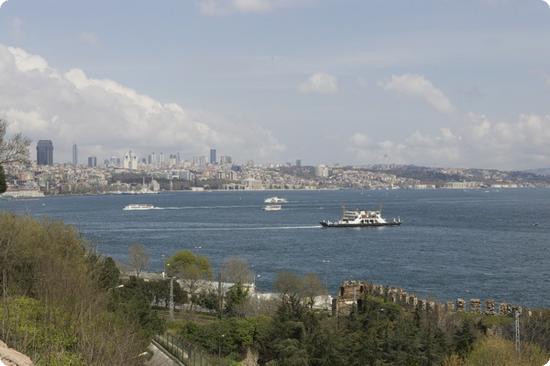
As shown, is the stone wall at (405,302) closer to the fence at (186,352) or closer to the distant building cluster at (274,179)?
the fence at (186,352)

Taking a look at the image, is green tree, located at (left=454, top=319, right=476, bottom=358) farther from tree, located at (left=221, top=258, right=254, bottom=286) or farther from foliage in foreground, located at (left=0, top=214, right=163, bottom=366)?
tree, located at (left=221, top=258, right=254, bottom=286)

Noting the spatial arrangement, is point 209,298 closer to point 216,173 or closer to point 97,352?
point 97,352

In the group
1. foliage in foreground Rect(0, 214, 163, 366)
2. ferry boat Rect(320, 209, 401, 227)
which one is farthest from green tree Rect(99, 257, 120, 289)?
ferry boat Rect(320, 209, 401, 227)

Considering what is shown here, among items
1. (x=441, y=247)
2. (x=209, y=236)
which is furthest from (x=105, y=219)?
(x=441, y=247)

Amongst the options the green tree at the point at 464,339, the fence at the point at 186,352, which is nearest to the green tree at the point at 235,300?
the fence at the point at 186,352

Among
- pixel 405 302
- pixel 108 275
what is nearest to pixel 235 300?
pixel 108 275

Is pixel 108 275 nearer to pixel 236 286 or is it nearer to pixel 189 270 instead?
pixel 236 286
